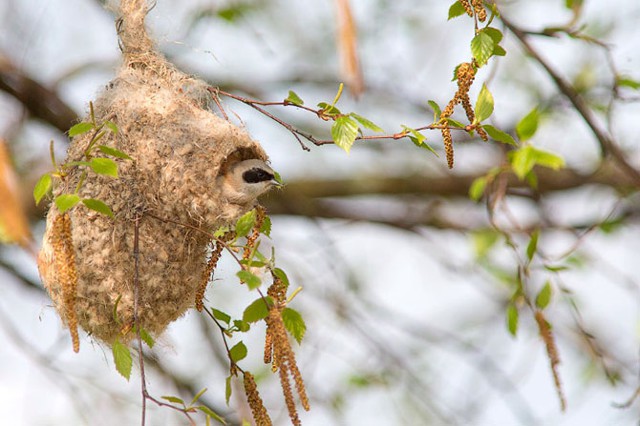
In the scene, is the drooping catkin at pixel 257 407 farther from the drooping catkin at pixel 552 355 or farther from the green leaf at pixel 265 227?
the drooping catkin at pixel 552 355

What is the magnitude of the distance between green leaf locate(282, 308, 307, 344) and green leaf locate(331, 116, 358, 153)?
1.32 feet

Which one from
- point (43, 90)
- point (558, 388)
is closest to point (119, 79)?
point (558, 388)

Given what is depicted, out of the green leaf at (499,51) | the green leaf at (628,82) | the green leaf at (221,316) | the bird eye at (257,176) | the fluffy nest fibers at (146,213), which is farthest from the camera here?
the green leaf at (628,82)

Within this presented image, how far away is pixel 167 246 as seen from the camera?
2.66 meters

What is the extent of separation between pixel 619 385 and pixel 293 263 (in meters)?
1.78

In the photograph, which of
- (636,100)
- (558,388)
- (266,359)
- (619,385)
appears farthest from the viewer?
(619,385)

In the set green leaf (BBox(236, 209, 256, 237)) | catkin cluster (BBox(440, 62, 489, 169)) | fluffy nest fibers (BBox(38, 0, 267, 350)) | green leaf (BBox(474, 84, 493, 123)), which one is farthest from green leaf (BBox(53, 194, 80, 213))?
green leaf (BBox(474, 84, 493, 123))

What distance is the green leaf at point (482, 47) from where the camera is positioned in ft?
6.80

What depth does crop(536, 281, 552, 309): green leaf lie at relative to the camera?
2935mm

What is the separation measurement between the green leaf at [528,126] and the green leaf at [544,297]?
2.34 ft

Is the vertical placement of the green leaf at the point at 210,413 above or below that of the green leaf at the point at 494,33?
below

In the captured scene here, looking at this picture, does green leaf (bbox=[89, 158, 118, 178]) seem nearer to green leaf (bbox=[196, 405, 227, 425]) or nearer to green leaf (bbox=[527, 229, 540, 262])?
green leaf (bbox=[196, 405, 227, 425])

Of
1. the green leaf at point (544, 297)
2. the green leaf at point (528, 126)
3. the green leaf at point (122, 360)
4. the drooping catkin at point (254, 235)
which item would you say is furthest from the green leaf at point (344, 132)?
the green leaf at point (544, 297)

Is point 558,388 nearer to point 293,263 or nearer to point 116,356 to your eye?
point 116,356
